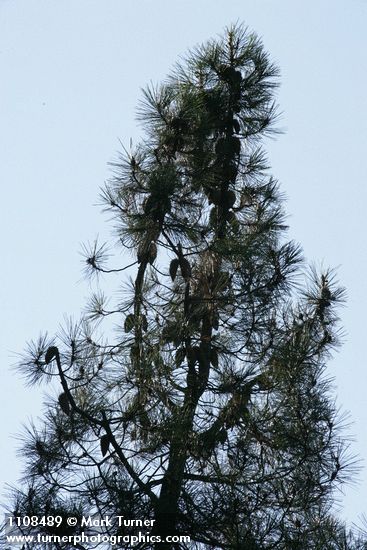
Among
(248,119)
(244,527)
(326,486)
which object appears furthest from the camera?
(248,119)

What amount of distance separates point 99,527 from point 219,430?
74 centimetres

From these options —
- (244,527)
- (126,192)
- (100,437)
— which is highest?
(126,192)

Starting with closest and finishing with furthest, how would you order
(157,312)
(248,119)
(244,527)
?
1. (244,527)
2. (157,312)
3. (248,119)

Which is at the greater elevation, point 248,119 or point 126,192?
point 248,119

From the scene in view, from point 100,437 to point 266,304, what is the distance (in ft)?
4.07

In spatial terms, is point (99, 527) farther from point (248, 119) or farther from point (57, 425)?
point (248, 119)

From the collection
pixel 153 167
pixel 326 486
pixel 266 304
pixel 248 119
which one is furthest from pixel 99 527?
pixel 248 119

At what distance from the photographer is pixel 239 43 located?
7.63 m

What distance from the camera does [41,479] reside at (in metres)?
6.07

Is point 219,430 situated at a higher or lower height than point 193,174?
lower

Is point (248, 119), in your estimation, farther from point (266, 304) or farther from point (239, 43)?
point (266, 304)

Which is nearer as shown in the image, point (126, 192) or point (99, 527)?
point (99, 527)

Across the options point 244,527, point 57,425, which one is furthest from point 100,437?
point 244,527

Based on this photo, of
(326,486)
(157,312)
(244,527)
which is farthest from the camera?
(157,312)
